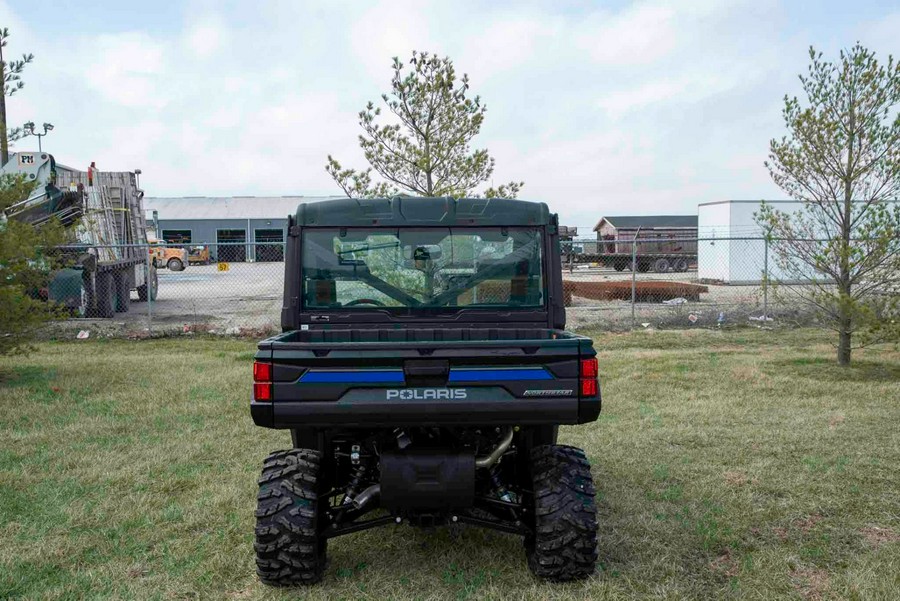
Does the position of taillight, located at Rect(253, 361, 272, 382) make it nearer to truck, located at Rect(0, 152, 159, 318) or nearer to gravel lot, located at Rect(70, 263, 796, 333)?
truck, located at Rect(0, 152, 159, 318)

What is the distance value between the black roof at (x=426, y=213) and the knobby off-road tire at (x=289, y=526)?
5.30ft

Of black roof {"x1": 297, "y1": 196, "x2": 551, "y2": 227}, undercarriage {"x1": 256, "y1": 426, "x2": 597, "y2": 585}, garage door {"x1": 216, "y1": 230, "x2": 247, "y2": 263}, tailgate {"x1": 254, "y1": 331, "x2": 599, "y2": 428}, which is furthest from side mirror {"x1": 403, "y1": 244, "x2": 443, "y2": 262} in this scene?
garage door {"x1": 216, "y1": 230, "x2": 247, "y2": 263}

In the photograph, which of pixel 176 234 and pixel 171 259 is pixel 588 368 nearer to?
pixel 171 259

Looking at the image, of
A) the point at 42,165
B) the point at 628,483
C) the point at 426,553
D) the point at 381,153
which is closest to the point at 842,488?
the point at 628,483

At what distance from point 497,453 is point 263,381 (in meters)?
1.16

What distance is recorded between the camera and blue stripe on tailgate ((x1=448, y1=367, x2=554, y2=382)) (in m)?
3.61

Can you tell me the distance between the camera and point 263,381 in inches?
141

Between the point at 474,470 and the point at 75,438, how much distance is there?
15.1ft

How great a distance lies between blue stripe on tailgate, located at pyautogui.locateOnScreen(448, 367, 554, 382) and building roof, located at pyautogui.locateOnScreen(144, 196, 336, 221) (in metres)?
45.3

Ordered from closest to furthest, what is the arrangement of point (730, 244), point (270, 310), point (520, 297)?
point (520, 297)
point (270, 310)
point (730, 244)

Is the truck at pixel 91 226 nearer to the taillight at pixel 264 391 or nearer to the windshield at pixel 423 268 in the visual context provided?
the windshield at pixel 423 268

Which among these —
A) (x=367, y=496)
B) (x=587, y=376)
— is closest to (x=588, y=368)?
(x=587, y=376)

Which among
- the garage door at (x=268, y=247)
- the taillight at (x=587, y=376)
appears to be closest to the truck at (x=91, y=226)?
the taillight at (x=587, y=376)

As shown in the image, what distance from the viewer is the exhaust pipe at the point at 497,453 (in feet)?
12.8
